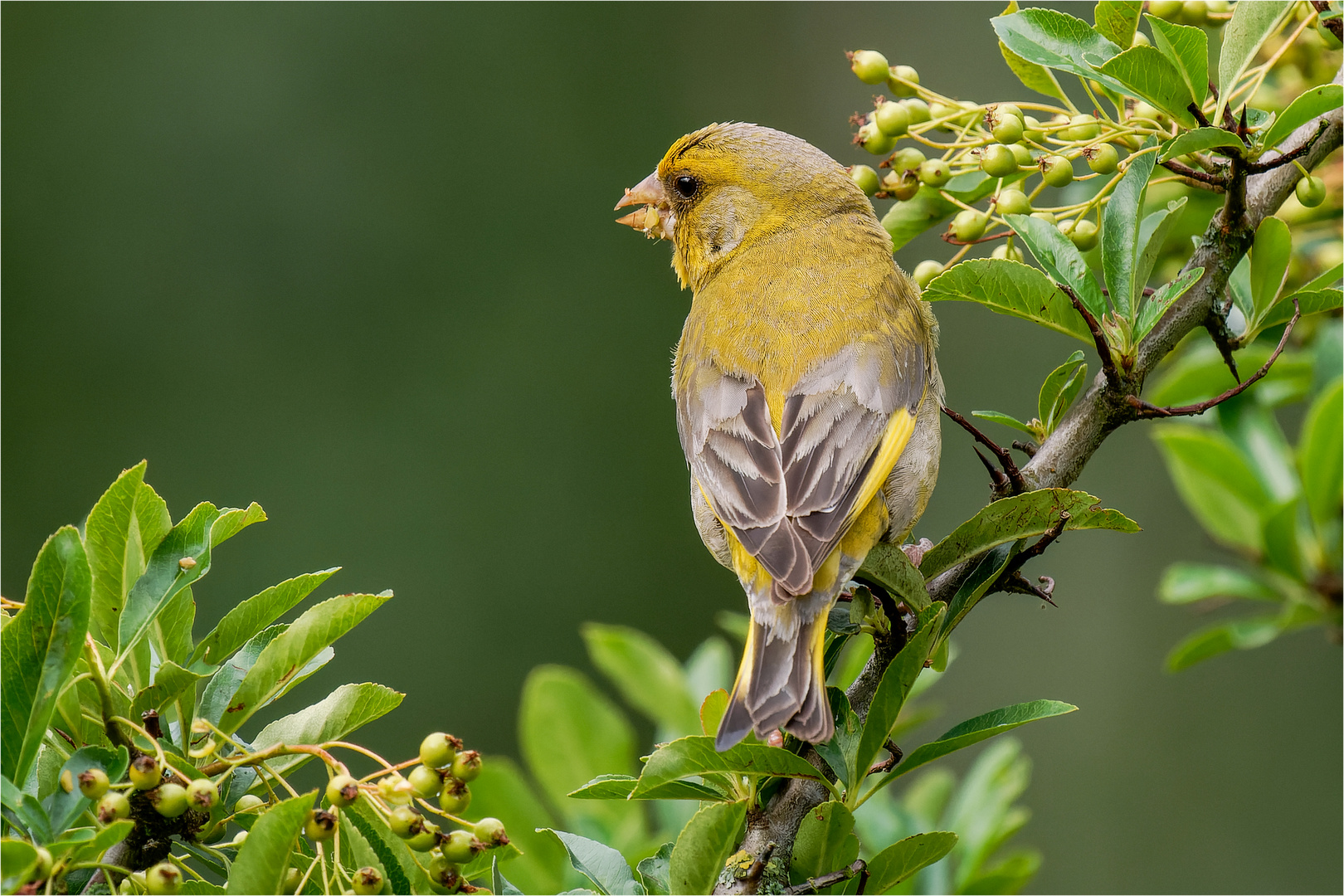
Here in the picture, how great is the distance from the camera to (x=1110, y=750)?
29.9ft

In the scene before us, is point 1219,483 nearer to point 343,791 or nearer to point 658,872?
point 658,872

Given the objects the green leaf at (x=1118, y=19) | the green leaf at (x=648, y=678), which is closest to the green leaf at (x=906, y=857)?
the green leaf at (x=648, y=678)

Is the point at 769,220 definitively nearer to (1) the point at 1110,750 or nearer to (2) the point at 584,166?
(1) the point at 1110,750

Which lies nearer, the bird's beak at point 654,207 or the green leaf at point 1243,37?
the green leaf at point 1243,37

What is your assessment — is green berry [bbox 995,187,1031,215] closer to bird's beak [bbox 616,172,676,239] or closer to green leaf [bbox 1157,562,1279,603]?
green leaf [bbox 1157,562,1279,603]

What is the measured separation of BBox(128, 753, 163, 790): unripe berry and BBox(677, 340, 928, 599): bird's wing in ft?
3.56

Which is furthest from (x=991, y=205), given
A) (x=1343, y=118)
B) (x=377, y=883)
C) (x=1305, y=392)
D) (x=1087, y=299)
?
(x=377, y=883)

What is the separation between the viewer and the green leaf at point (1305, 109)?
2031 mm

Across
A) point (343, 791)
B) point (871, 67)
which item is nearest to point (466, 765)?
point (343, 791)

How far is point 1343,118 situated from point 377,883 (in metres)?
2.07

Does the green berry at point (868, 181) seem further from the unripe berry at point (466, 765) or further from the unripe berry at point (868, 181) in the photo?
the unripe berry at point (466, 765)

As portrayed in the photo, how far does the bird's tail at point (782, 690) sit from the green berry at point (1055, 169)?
951mm

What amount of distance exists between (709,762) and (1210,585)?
5.92ft

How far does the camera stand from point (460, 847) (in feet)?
5.50
